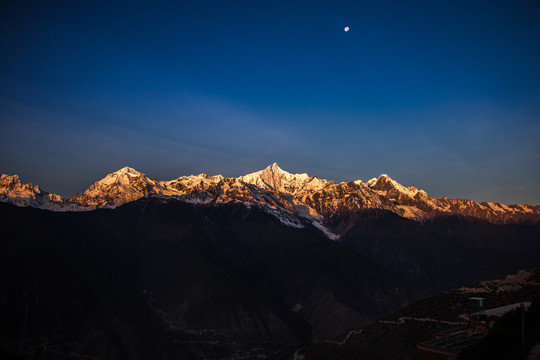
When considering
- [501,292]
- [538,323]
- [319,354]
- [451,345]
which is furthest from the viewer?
[319,354]

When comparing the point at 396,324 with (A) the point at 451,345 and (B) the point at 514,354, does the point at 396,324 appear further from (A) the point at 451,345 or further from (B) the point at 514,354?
(B) the point at 514,354

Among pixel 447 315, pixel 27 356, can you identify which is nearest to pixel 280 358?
pixel 447 315

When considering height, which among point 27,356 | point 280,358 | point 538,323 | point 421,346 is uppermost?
point 538,323

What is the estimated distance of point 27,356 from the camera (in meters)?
198

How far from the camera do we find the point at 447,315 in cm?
10769

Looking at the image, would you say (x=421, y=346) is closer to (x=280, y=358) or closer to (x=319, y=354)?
(x=319, y=354)

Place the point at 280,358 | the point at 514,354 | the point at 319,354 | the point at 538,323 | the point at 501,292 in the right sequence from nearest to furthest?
the point at 514,354
the point at 538,323
the point at 501,292
the point at 319,354
the point at 280,358

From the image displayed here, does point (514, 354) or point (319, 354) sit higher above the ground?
point (514, 354)

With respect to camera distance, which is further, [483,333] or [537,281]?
[537,281]

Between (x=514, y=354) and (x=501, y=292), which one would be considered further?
(x=501, y=292)

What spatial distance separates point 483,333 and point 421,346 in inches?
358

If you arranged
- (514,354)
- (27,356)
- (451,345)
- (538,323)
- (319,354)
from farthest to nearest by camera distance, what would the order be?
1. (27,356)
2. (319,354)
3. (451,345)
4. (538,323)
5. (514,354)

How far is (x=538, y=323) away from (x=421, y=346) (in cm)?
2289

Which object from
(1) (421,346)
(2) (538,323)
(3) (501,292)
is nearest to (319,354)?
(3) (501,292)
